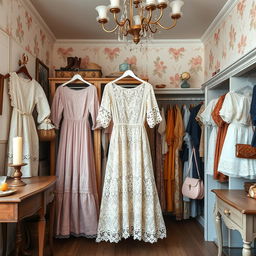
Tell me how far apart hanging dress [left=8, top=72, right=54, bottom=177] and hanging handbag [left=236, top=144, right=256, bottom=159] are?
67.7 inches

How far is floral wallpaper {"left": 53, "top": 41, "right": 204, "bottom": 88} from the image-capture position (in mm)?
3588

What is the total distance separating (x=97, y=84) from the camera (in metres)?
2.94

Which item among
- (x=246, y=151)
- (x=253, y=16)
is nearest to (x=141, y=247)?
(x=246, y=151)

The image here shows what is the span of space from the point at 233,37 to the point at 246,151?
1.16 metres

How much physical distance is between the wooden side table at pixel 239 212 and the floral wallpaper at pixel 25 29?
2.22 m

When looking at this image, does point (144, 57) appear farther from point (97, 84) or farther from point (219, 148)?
point (219, 148)

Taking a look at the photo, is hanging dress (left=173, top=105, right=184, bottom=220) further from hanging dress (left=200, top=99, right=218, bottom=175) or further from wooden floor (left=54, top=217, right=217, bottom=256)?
hanging dress (left=200, top=99, right=218, bottom=175)

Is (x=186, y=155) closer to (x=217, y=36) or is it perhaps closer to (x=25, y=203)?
(x=217, y=36)

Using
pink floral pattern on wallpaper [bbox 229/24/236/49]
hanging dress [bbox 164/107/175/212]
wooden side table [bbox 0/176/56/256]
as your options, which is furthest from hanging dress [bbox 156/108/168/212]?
wooden side table [bbox 0/176/56/256]

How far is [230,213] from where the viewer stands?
1838mm

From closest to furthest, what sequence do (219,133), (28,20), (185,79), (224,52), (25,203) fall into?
(25,203)
(219,133)
(28,20)
(224,52)
(185,79)

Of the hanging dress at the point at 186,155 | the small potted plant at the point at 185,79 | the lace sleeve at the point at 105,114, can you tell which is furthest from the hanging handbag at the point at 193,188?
the lace sleeve at the point at 105,114

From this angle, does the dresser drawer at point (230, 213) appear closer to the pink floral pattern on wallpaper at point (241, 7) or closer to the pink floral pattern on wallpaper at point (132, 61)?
the pink floral pattern on wallpaper at point (241, 7)

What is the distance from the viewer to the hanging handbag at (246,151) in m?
2.03
